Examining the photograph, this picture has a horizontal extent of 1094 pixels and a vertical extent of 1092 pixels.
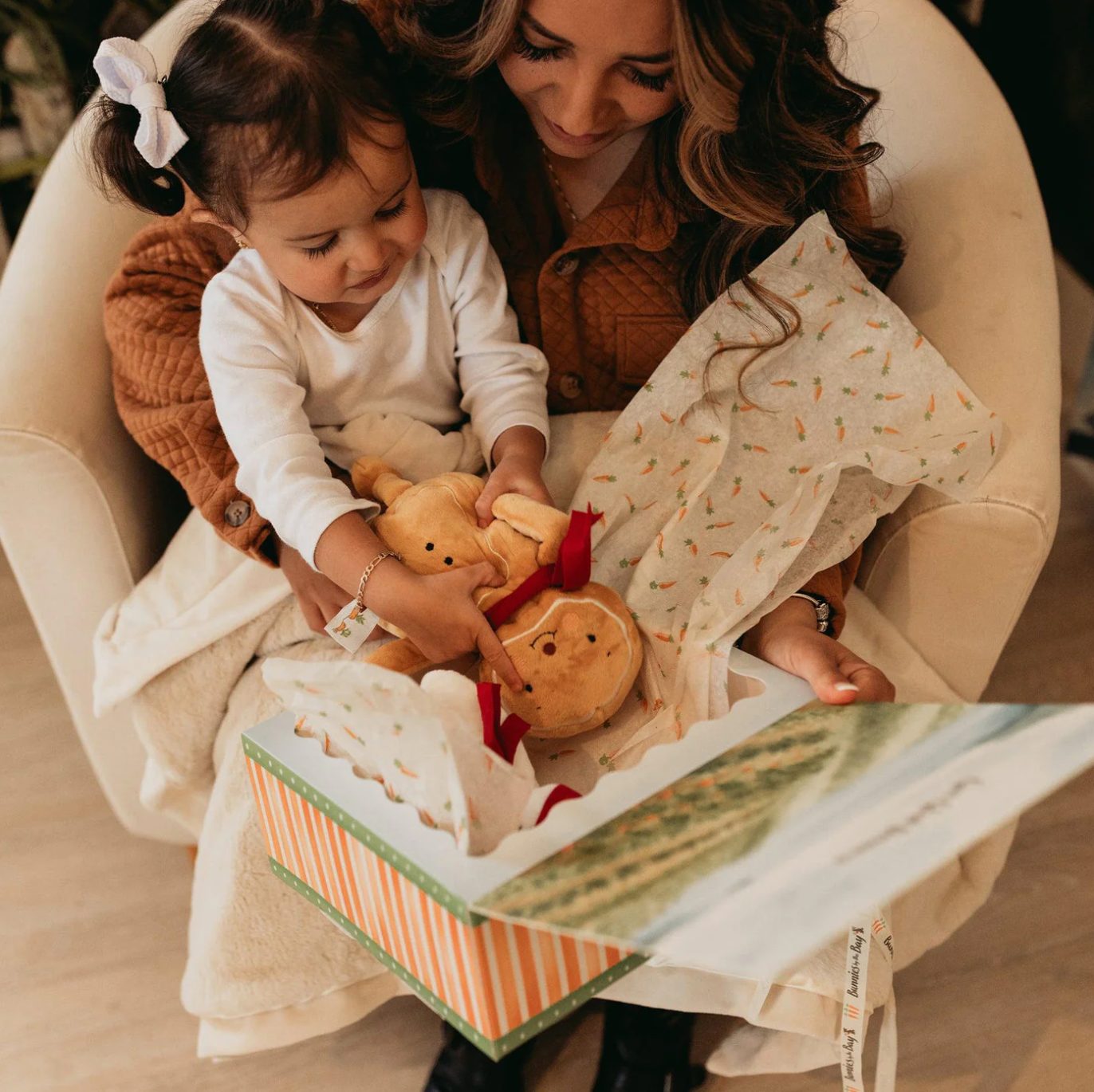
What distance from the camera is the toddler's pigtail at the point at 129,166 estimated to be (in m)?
0.88

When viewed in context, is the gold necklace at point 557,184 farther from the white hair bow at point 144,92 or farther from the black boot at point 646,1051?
the black boot at point 646,1051

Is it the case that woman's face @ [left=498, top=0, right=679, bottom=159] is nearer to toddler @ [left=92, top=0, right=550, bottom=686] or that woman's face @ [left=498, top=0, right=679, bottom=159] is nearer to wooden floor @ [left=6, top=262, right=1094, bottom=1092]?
toddler @ [left=92, top=0, right=550, bottom=686]

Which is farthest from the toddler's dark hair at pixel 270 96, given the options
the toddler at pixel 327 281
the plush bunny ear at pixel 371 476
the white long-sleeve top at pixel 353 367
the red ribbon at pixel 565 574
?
the red ribbon at pixel 565 574

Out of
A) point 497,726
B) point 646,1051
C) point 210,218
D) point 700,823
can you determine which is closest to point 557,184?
point 210,218

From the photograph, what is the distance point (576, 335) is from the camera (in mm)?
1106

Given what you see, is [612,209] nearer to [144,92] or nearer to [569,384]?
[569,384]

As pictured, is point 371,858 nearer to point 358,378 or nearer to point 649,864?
point 649,864

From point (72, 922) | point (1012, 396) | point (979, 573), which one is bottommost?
point (72, 922)

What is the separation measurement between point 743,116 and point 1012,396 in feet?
1.06

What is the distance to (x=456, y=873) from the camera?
1.99ft

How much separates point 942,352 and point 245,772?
0.70 m

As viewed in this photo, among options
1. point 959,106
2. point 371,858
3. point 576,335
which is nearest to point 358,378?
point 576,335

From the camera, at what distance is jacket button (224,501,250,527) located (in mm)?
1004

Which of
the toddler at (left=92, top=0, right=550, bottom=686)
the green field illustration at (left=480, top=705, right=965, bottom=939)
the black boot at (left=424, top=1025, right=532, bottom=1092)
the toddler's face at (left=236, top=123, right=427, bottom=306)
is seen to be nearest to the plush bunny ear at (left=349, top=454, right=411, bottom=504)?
the toddler at (left=92, top=0, right=550, bottom=686)
